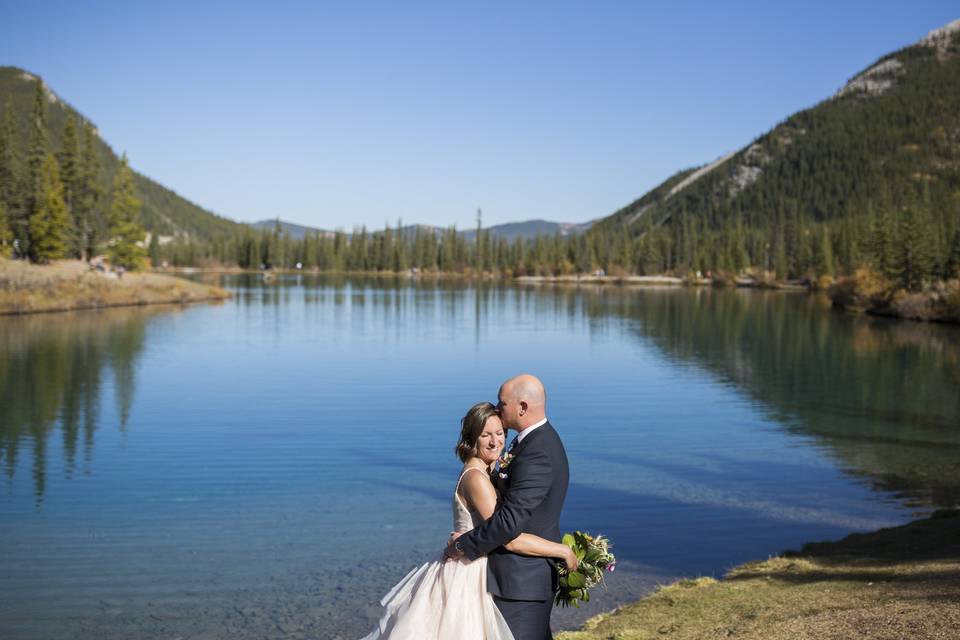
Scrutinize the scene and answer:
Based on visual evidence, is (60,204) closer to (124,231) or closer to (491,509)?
(124,231)

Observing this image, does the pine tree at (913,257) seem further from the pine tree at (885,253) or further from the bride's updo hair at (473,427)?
the bride's updo hair at (473,427)

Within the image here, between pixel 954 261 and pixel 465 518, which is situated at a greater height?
pixel 954 261

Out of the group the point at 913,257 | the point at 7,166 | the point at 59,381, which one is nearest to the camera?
the point at 59,381

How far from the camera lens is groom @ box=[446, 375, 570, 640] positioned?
438cm

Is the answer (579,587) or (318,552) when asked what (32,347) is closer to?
(318,552)

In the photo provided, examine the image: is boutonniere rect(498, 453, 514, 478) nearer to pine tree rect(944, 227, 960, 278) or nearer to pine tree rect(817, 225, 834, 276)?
pine tree rect(944, 227, 960, 278)

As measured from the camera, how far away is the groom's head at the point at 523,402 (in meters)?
4.48

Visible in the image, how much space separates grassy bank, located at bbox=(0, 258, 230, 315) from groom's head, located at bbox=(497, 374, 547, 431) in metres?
54.9

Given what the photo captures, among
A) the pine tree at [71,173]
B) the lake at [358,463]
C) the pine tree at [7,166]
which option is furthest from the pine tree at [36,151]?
the lake at [358,463]

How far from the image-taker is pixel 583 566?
481 centimetres

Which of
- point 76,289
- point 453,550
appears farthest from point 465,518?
point 76,289

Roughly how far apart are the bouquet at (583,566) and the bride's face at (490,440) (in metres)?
0.72

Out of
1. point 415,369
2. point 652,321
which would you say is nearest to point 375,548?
point 415,369

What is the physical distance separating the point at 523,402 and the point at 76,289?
207ft
